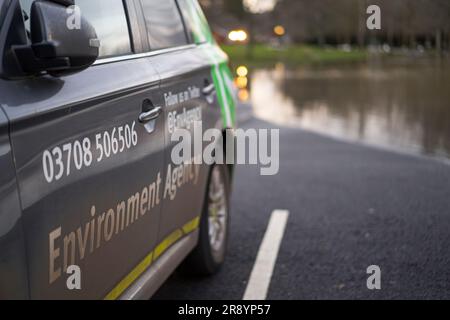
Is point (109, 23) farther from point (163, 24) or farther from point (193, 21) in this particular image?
point (193, 21)

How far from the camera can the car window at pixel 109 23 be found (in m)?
2.71

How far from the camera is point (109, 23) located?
9.41ft

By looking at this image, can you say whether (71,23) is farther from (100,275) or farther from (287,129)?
(287,129)

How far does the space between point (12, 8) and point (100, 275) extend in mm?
985

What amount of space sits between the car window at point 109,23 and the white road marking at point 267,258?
1730 millimetres

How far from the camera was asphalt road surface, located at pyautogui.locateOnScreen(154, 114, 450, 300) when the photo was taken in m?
3.94

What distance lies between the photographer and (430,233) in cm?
457

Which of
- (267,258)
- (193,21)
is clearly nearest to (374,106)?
(267,258)

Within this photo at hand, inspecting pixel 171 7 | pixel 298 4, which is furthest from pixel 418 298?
pixel 298 4

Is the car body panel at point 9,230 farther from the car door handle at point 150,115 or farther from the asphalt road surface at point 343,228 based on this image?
the asphalt road surface at point 343,228

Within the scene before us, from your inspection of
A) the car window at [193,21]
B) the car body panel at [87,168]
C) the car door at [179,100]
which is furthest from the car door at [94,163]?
the car window at [193,21]

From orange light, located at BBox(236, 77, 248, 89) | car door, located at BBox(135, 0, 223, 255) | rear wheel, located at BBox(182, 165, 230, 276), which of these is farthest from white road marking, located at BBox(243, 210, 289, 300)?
orange light, located at BBox(236, 77, 248, 89)

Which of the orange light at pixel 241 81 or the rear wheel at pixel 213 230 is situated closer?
the rear wheel at pixel 213 230

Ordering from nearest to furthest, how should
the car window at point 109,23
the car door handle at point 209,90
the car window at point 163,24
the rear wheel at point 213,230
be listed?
the car window at point 109,23
the car window at point 163,24
the car door handle at point 209,90
the rear wheel at point 213,230
